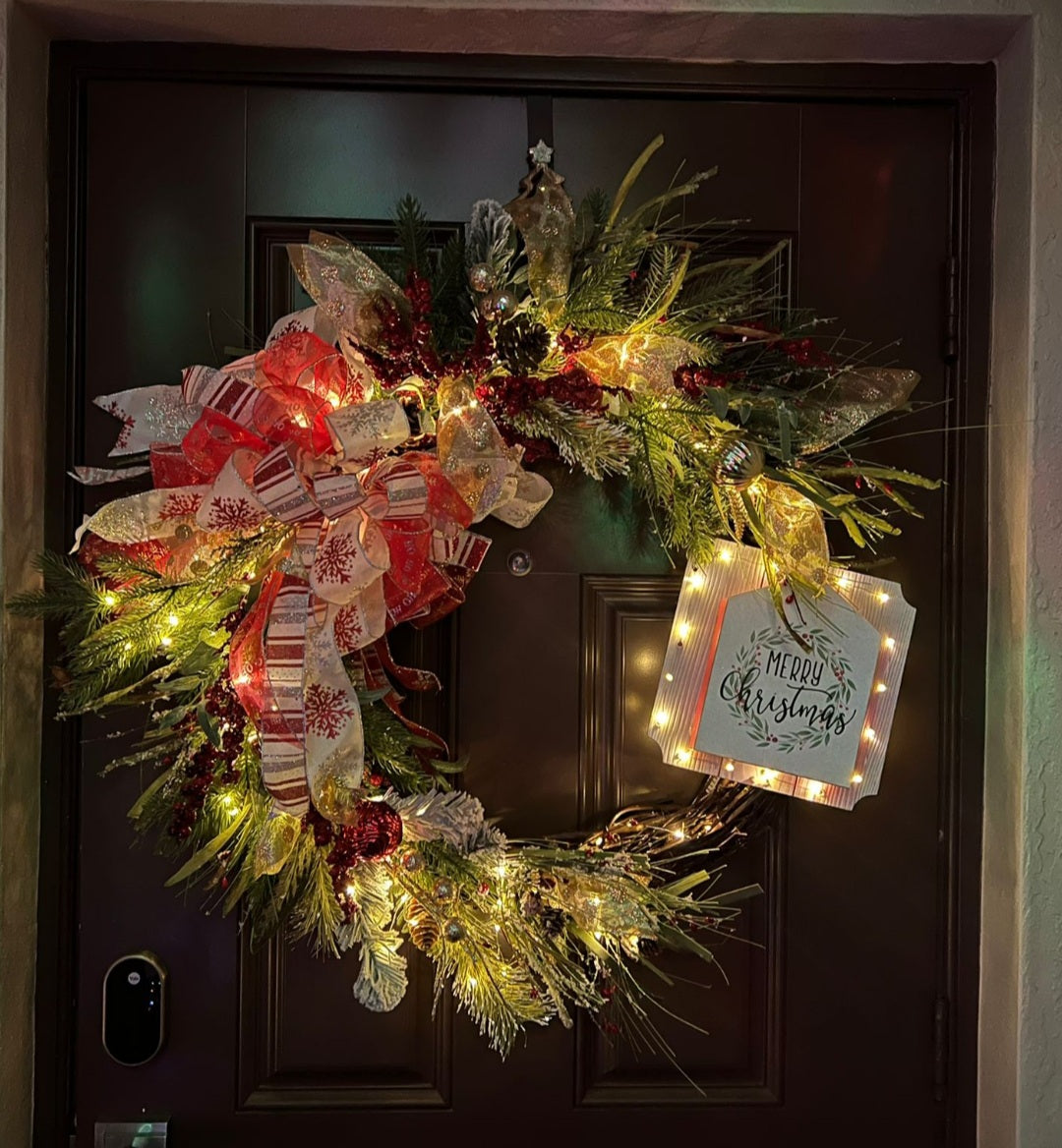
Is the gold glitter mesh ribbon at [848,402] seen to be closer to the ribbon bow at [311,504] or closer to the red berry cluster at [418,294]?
the ribbon bow at [311,504]

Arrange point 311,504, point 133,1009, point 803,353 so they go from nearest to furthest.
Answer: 1. point 311,504
2. point 803,353
3. point 133,1009

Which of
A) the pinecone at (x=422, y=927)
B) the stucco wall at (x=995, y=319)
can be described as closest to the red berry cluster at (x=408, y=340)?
the stucco wall at (x=995, y=319)

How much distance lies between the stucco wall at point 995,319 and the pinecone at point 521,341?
0.40 meters

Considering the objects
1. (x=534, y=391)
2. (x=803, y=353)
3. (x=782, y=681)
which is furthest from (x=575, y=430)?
(x=782, y=681)

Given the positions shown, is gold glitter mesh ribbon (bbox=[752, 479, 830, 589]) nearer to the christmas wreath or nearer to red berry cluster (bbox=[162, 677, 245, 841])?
the christmas wreath

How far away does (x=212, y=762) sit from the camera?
102 centimetres

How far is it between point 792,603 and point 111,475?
0.83 m

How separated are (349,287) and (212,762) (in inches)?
21.3

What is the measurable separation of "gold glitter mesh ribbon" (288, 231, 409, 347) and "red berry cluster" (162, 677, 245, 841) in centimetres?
42

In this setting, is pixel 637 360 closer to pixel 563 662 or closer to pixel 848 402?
pixel 848 402

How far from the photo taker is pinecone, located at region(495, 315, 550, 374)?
1.00m

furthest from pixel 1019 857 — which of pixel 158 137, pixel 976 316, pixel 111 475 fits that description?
pixel 158 137

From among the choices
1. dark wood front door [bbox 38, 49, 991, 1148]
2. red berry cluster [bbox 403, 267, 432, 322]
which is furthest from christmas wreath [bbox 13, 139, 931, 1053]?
dark wood front door [bbox 38, 49, 991, 1148]

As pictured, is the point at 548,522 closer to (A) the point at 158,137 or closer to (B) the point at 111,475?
(B) the point at 111,475
